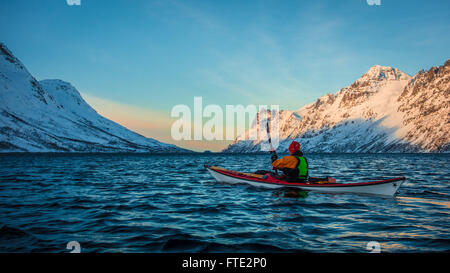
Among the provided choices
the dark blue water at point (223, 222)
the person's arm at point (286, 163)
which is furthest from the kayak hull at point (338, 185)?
the person's arm at point (286, 163)

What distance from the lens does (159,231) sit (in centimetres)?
830

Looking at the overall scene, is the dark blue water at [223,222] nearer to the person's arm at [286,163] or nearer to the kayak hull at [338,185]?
the kayak hull at [338,185]

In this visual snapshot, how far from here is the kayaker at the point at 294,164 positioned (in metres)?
14.9

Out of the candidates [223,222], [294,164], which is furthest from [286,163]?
[223,222]

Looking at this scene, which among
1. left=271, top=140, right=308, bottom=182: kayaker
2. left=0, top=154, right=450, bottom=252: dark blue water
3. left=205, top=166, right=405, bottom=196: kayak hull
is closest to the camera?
left=0, top=154, right=450, bottom=252: dark blue water

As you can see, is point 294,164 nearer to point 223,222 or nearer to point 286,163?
point 286,163

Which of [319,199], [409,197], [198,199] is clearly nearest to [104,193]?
[198,199]

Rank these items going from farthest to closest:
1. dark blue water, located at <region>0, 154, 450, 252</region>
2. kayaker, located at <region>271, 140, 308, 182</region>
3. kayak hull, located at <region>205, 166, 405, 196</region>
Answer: kayaker, located at <region>271, 140, 308, 182</region> < kayak hull, located at <region>205, 166, 405, 196</region> < dark blue water, located at <region>0, 154, 450, 252</region>

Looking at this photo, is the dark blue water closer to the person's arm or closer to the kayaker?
the kayaker

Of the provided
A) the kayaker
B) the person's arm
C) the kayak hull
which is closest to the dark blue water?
the kayak hull

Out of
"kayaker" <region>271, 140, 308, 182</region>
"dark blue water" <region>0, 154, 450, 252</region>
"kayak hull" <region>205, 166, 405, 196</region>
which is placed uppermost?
"kayaker" <region>271, 140, 308, 182</region>

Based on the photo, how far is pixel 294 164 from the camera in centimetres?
1495

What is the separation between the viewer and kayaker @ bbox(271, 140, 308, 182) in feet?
48.8
